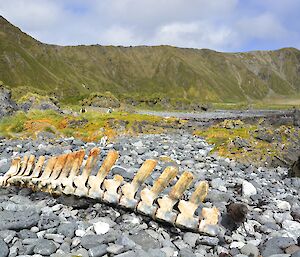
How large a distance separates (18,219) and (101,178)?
127 centimetres

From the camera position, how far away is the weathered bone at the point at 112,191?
5438 millimetres

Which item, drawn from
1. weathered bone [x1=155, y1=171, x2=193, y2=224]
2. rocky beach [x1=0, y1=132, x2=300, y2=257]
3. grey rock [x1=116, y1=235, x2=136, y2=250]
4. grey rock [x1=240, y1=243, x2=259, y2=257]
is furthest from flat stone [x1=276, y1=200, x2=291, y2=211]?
grey rock [x1=116, y1=235, x2=136, y2=250]

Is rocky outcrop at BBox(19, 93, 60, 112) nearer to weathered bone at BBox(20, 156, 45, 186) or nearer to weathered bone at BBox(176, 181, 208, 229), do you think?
weathered bone at BBox(20, 156, 45, 186)

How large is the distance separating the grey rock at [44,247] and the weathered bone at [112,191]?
1.07 meters

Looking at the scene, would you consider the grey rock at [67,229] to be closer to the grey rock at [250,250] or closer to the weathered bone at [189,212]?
the weathered bone at [189,212]

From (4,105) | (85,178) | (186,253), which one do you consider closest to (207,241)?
(186,253)

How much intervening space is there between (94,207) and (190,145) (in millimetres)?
9116

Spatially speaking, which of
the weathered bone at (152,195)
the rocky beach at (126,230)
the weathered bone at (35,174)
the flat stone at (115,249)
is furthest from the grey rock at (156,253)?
the weathered bone at (35,174)

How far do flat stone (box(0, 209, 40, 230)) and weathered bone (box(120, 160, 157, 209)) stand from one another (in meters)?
1.22

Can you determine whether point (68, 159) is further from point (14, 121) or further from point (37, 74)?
point (37, 74)

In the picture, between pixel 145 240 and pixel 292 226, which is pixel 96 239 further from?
pixel 292 226

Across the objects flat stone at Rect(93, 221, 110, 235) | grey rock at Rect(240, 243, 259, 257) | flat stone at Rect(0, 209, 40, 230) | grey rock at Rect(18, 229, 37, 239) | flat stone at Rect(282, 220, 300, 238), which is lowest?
grey rock at Rect(240, 243, 259, 257)

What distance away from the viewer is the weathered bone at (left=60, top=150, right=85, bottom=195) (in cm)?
580

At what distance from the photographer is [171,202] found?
512 cm
